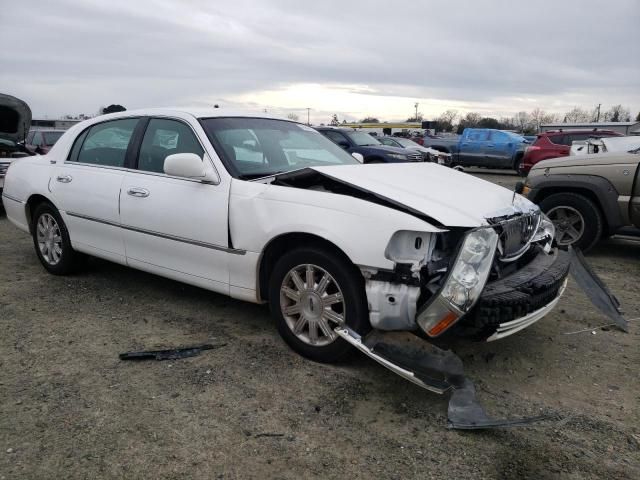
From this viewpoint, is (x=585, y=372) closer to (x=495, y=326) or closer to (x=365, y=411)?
(x=495, y=326)

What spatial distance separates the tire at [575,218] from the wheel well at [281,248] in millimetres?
3969

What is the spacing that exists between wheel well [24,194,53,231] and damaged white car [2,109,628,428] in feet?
1.25

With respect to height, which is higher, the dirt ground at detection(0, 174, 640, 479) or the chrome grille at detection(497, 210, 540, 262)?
the chrome grille at detection(497, 210, 540, 262)

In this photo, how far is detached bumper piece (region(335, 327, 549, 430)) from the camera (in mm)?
2719

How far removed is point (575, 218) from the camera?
6.44 meters

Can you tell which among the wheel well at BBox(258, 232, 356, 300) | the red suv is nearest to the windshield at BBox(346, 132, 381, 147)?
the red suv

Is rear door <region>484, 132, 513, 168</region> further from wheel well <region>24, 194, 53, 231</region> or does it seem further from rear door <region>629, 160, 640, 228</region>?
wheel well <region>24, 194, 53, 231</region>

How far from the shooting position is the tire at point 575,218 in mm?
6254

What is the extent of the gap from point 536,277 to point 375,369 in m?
1.14

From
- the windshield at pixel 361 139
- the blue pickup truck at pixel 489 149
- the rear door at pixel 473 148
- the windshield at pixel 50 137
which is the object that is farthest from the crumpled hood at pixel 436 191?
the rear door at pixel 473 148

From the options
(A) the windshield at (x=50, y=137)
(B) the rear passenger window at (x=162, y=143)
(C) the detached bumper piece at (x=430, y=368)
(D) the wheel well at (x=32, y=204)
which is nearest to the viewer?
(C) the detached bumper piece at (x=430, y=368)

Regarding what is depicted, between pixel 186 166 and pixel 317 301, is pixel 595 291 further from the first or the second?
pixel 186 166

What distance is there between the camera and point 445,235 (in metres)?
3.07

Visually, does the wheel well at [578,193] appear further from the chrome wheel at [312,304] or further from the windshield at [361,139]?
the windshield at [361,139]
